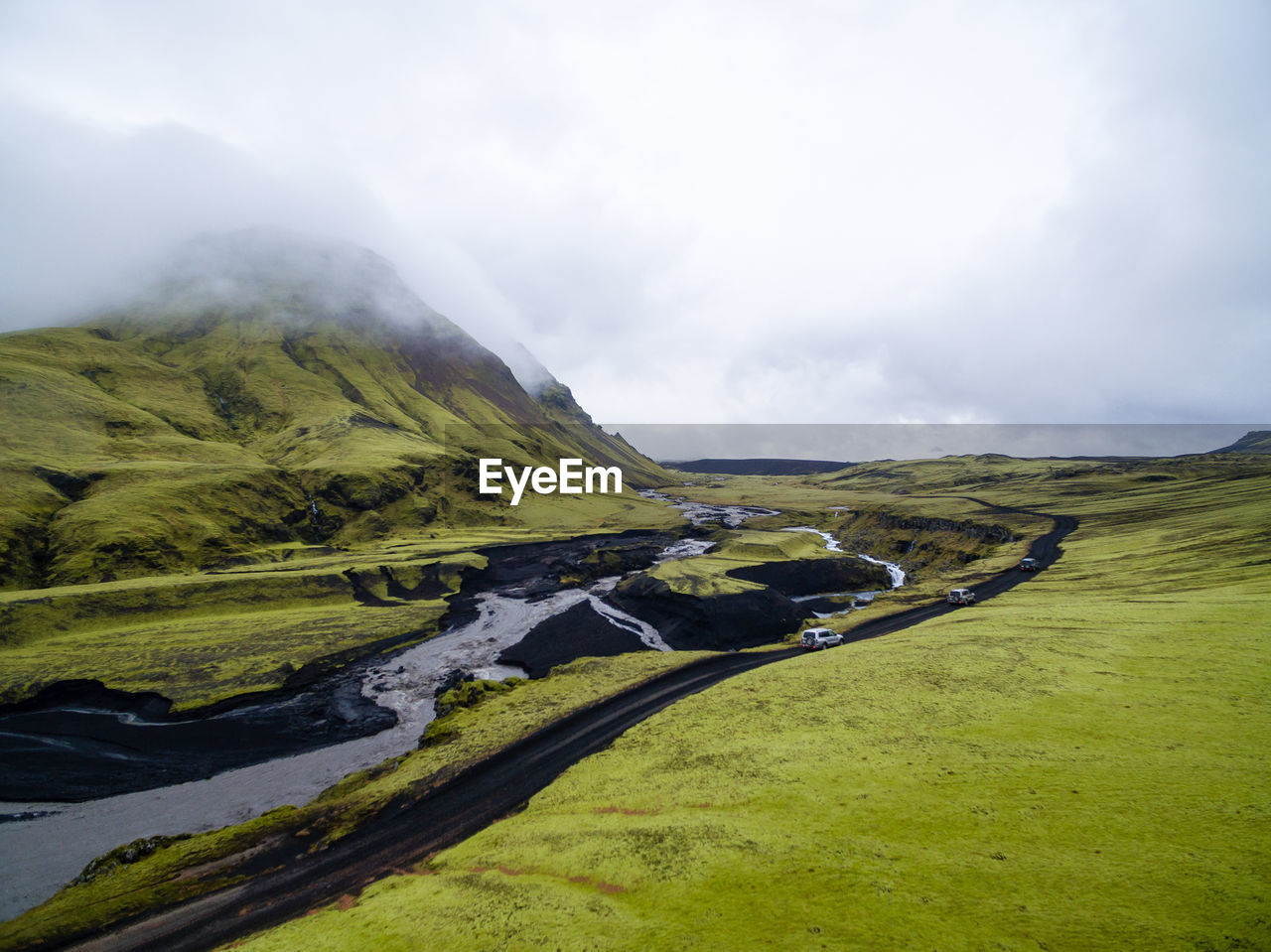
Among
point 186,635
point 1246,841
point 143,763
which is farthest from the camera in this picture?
point 186,635

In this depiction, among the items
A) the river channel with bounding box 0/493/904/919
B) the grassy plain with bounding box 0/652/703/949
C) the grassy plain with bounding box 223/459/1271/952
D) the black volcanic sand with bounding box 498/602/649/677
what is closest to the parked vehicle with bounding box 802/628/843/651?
the grassy plain with bounding box 223/459/1271/952

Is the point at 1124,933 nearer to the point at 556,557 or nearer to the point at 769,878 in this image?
the point at 769,878

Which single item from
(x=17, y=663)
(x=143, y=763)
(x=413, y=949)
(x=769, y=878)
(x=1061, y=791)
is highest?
(x=1061, y=791)

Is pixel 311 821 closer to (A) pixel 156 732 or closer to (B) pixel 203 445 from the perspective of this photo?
(A) pixel 156 732

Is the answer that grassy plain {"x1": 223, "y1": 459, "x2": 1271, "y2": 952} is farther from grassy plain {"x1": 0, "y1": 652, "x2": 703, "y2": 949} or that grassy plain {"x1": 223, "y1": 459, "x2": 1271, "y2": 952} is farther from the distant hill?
the distant hill

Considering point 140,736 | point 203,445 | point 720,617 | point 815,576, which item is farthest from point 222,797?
point 203,445

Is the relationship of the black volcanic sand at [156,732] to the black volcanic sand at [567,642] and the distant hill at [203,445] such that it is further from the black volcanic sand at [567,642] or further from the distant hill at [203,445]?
the distant hill at [203,445]

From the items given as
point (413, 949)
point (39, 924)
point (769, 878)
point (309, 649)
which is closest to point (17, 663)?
point (309, 649)
